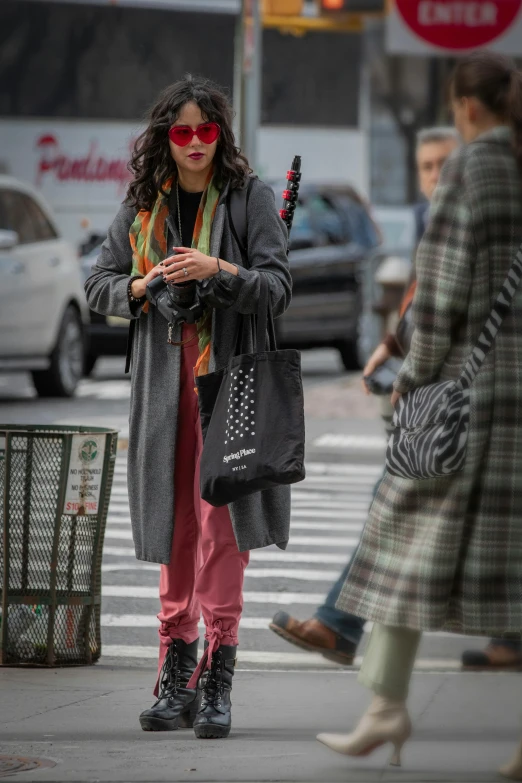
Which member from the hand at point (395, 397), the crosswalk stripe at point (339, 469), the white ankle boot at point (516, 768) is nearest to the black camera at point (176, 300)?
the hand at point (395, 397)

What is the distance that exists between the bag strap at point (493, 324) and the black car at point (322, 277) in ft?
42.8

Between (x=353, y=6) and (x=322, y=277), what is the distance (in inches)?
139

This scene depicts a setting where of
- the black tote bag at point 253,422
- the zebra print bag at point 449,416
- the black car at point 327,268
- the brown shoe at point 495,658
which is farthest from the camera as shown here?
the black car at point 327,268

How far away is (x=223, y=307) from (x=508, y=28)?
7900 mm

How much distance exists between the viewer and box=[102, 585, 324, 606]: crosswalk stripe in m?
7.26

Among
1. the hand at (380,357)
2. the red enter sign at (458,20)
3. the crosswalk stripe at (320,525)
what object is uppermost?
the red enter sign at (458,20)

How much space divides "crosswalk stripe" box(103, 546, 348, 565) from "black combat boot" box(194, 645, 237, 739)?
11.8 ft

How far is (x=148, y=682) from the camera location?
5.41 metres

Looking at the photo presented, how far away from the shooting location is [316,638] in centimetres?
584

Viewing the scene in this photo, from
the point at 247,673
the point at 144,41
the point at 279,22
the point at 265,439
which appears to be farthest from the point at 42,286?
the point at 265,439

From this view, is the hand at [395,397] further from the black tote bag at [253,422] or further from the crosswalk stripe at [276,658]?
the crosswalk stripe at [276,658]

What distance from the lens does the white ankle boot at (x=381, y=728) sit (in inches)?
166

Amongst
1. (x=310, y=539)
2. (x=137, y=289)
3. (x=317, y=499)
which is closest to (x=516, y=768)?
(x=137, y=289)

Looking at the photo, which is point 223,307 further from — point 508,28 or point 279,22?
point 279,22
